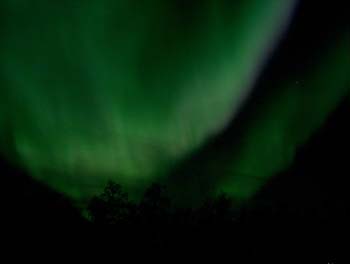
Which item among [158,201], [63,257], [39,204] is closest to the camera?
[63,257]

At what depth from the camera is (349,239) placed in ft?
40.4

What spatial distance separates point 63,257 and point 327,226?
857cm

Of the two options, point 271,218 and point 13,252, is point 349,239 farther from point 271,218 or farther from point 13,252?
point 13,252

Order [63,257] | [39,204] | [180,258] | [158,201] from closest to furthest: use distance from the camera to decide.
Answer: [180,258] → [63,257] → [158,201] → [39,204]

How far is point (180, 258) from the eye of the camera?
36.0ft

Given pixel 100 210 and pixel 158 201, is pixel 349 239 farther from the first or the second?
pixel 100 210

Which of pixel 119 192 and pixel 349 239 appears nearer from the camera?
pixel 349 239

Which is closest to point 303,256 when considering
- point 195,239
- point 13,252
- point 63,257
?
point 195,239

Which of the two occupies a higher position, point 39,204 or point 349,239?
point 39,204

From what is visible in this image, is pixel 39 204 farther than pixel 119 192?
Yes

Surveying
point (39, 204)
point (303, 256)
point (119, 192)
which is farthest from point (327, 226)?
point (39, 204)

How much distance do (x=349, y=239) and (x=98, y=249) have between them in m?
7.96

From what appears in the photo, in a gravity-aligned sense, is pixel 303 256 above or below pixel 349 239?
below

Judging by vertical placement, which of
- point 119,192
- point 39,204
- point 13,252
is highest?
point 39,204
